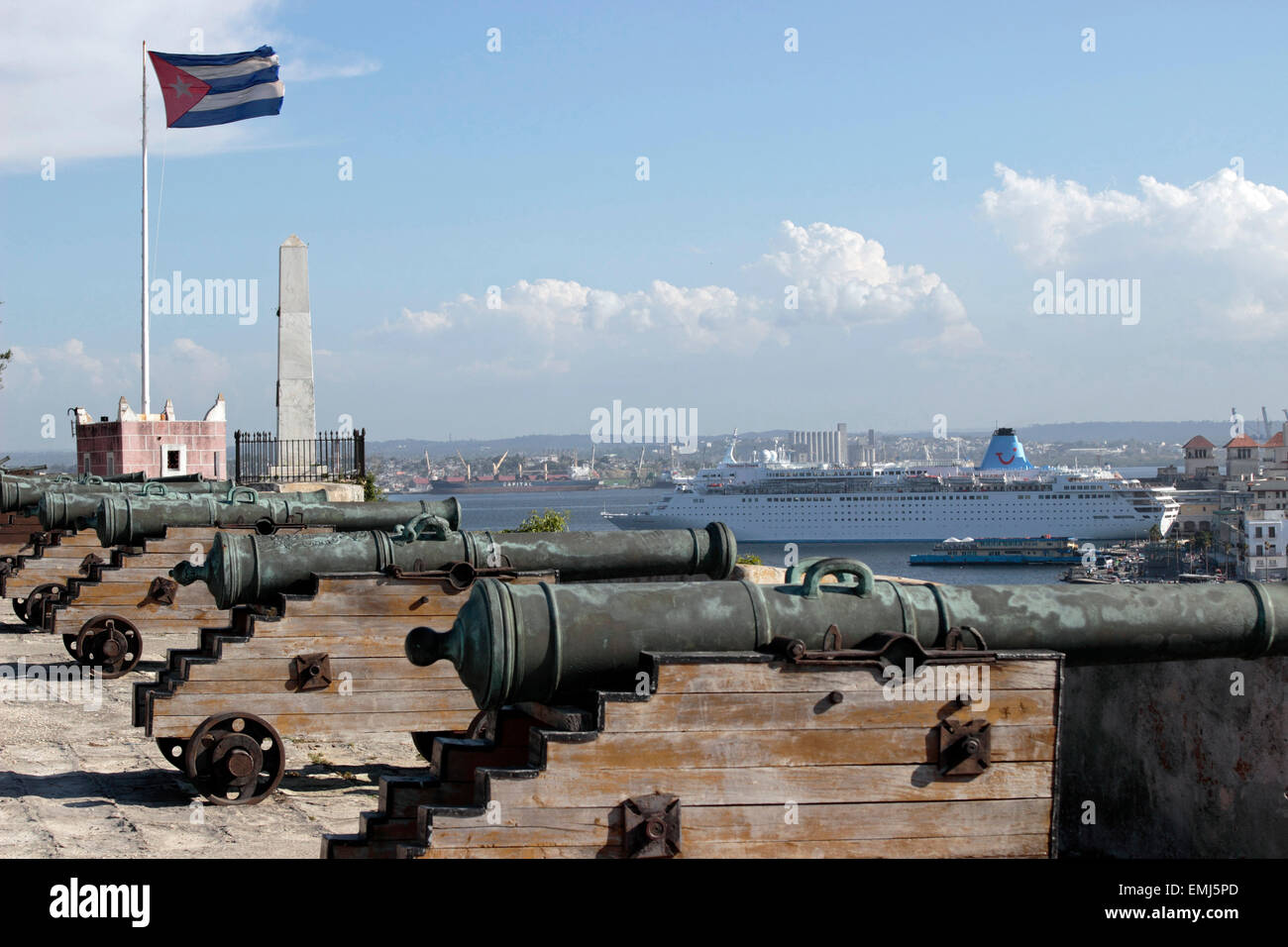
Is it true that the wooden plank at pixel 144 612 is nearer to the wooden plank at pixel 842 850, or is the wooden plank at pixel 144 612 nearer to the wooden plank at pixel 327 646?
the wooden plank at pixel 327 646

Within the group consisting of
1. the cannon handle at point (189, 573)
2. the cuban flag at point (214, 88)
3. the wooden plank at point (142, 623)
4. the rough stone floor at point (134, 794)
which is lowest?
the rough stone floor at point (134, 794)

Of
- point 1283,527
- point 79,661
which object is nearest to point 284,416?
point 79,661

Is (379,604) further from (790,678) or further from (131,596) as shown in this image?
(131,596)

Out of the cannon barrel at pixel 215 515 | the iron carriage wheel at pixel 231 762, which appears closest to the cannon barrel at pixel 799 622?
the iron carriage wheel at pixel 231 762

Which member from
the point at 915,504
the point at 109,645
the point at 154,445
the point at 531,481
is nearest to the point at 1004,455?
the point at 915,504

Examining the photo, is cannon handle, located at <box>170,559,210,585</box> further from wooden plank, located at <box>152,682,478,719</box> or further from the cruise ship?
the cruise ship

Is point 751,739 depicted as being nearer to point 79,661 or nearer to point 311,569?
point 311,569
